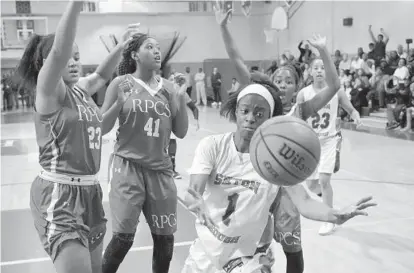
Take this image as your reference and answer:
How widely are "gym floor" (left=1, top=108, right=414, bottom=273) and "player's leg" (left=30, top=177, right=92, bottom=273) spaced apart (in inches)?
68.3

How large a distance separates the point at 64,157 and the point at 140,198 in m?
0.86

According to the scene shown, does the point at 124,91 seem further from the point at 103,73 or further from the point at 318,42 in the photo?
the point at 318,42

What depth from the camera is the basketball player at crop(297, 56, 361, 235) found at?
5.29 meters

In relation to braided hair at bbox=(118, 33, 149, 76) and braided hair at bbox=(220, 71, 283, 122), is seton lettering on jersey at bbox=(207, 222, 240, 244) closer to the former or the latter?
braided hair at bbox=(220, 71, 283, 122)

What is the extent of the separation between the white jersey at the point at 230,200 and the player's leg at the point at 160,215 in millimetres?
996

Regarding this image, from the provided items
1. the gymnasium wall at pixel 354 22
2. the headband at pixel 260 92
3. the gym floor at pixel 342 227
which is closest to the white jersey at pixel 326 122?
the gym floor at pixel 342 227

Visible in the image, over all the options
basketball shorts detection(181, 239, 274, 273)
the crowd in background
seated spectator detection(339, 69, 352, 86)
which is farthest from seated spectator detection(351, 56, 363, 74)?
basketball shorts detection(181, 239, 274, 273)

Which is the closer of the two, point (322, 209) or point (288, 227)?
point (322, 209)

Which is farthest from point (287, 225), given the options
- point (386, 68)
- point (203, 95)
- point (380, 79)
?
point (203, 95)

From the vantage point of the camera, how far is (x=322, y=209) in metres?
2.41

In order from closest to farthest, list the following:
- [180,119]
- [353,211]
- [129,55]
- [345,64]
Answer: [353,211] → [180,119] → [129,55] → [345,64]

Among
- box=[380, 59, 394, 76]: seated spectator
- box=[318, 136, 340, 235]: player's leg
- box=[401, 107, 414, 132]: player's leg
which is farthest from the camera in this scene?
box=[380, 59, 394, 76]: seated spectator

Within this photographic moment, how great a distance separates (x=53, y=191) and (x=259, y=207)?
→ 1088 mm

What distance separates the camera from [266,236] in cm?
271
